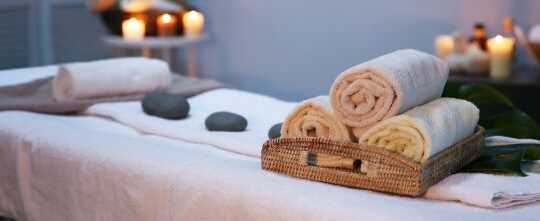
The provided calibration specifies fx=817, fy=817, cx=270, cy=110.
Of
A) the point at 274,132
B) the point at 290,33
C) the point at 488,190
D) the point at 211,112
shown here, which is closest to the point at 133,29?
the point at 290,33

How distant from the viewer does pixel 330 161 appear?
1.29 meters

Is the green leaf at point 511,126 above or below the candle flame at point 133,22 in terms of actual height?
above

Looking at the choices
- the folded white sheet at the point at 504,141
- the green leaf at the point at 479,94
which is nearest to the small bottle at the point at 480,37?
the green leaf at the point at 479,94

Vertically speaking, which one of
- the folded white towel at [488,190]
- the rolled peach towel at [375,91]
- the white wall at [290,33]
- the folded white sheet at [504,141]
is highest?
the rolled peach towel at [375,91]

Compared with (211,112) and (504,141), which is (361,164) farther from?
(211,112)

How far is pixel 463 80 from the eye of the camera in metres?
2.65

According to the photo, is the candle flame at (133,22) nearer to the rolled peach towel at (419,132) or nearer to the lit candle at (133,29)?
the lit candle at (133,29)

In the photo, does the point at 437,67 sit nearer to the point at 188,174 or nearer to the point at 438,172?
the point at 438,172

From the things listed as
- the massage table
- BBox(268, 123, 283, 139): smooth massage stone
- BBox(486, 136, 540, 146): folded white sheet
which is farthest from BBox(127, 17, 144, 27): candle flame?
BBox(486, 136, 540, 146): folded white sheet

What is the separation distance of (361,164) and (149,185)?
15.2 inches

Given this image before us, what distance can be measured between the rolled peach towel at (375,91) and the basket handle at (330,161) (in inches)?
2.2

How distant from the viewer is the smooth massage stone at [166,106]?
1762 mm

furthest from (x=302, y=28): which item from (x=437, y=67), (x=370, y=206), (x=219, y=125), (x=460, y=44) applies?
(x=370, y=206)

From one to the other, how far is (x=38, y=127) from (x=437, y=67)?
818 millimetres
